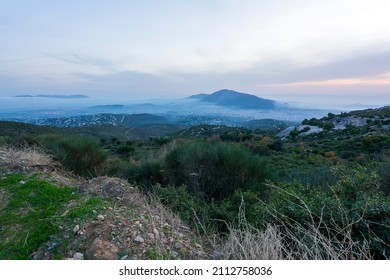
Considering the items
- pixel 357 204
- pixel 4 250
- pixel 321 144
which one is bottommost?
pixel 321 144

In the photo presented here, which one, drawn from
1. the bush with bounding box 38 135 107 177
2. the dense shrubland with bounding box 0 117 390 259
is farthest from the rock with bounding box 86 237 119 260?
the bush with bounding box 38 135 107 177

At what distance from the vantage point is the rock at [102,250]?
3.01m

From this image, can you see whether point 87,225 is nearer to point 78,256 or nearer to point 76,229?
point 76,229

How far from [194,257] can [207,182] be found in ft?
14.8

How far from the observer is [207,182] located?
25.2 ft

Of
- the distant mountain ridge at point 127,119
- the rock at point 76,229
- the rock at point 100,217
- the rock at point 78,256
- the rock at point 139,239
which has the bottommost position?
the distant mountain ridge at point 127,119

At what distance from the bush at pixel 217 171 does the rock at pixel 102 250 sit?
4.24 m

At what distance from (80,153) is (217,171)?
6.05m

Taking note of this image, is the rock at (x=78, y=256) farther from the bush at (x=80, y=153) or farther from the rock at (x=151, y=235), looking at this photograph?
the bush at (x=80, y=153)

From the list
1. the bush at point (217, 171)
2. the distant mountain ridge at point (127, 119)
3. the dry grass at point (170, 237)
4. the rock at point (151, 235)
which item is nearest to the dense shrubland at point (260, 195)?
the bush at point (217, 171)

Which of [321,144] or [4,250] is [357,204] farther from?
[321,144]

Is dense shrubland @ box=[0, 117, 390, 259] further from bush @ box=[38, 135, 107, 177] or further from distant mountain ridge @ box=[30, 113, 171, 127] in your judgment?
distant mountain ridge @ box=[30, 113, 171, 127]
